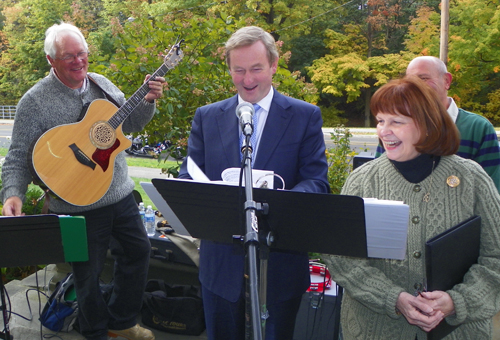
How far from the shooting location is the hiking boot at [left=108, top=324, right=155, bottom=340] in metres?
3.18

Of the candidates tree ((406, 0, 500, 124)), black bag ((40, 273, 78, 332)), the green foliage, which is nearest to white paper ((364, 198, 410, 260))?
the green foliage

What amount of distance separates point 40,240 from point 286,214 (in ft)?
4.02

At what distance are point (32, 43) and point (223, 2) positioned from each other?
24.6ft

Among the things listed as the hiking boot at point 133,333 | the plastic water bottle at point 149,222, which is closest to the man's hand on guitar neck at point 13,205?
the hiking boot at point 133,333

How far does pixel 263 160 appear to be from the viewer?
1.85 m

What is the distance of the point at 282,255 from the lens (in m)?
1.87

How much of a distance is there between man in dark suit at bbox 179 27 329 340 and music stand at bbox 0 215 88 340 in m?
0.58

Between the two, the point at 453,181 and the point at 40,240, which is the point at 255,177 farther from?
the point at 40,240

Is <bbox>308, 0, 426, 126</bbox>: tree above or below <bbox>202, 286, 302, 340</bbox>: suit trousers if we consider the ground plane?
above

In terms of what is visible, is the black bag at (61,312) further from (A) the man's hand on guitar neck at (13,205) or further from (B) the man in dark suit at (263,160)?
(B) the man in dark suit at (263,160)

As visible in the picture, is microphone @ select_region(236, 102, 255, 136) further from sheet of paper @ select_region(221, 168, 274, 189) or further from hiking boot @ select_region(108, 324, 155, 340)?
hiking boot @ select_region(108, 324, 155, 340)

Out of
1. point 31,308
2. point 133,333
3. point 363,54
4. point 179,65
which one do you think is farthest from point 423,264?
point 363,54

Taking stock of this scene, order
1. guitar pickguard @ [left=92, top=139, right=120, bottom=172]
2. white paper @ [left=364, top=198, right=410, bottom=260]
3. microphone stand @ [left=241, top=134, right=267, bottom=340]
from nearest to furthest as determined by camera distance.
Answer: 1. microphone stand @ [left=241, top=134, right=267, bottom=340]
2. white paper @ [left=364, top=198, right=410, bottom=260]
3. guitar pickguard @ [left=92, top=139, right=120, bottom=172]

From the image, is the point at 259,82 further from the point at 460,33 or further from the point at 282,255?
the point at 460,33
